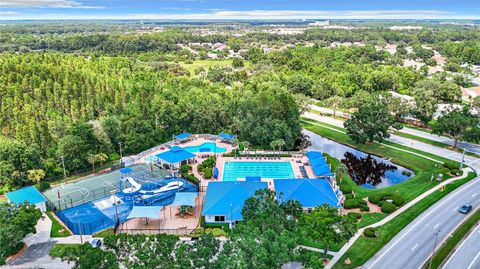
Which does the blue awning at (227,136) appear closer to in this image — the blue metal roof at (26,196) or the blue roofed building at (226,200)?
the blue roofed building at (226,200)

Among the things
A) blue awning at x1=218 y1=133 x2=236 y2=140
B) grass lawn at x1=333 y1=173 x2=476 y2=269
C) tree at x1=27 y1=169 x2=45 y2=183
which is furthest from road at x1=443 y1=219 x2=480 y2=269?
tree at x1=27 y1=169 x2=45 y2=183

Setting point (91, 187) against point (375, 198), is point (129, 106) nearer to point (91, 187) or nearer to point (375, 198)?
point (91, 187)

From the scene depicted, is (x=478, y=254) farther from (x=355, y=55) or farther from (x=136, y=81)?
(x=355, y=55)

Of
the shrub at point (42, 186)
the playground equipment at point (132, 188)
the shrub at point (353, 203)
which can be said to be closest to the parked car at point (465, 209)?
the shrub at point (353, 203)

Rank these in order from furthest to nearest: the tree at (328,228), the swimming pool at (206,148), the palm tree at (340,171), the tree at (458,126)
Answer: the swimming pool at (206,148)
the tree at (458,126)
the palm tree at (340,171)
the tree at (328,228)

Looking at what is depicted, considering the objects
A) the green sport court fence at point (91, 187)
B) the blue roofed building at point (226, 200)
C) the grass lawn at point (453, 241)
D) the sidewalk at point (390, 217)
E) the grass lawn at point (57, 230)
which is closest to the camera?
the grass lawn at point (453, 241)

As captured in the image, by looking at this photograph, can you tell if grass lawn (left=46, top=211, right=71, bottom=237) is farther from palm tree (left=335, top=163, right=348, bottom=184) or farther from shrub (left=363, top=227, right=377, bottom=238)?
palm tree (left=335, top=163, right=348, bottom=184)
